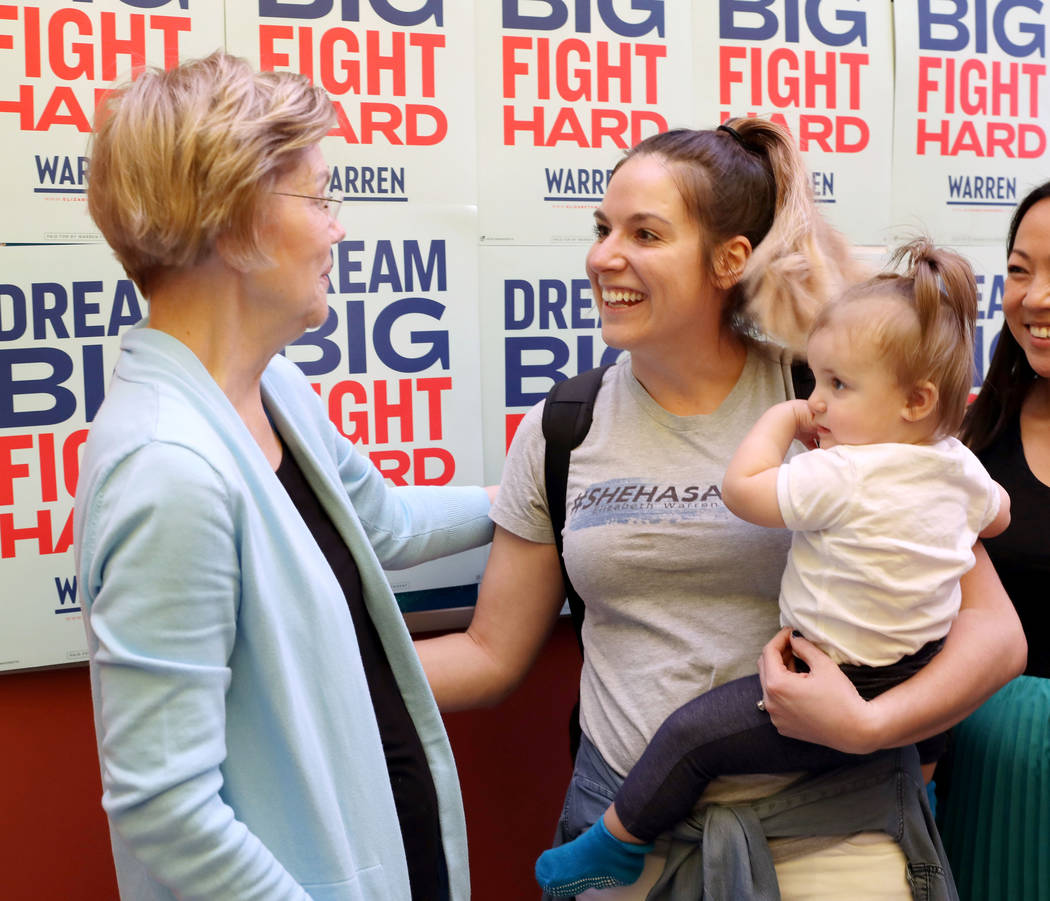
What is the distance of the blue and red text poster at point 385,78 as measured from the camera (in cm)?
185

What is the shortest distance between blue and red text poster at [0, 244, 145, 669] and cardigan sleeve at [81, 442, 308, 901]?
840 mm

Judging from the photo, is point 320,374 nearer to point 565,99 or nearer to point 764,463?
point 565,99

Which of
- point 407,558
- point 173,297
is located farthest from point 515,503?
point 173,297

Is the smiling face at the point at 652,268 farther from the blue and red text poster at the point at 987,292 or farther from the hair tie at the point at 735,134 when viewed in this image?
the blue and red text poster at the point at 987,292

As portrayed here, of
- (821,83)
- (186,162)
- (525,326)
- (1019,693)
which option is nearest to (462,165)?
(525,326)

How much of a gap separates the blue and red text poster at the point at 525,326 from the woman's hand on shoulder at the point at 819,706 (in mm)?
867

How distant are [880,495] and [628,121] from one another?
42.1 inches

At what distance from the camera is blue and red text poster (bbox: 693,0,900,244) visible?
2180 millimetres

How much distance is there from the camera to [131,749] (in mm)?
1006

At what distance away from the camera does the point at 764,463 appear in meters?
1.42

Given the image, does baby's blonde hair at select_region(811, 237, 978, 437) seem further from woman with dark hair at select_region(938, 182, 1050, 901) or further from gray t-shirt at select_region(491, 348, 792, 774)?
woman with dark hair at select_region(938, 182, 1050, 901)

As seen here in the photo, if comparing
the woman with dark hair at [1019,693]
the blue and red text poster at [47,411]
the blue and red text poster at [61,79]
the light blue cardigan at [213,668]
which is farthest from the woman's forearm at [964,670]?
the blue and red text poster at [61,79]

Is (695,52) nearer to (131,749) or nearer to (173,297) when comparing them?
(173,297)

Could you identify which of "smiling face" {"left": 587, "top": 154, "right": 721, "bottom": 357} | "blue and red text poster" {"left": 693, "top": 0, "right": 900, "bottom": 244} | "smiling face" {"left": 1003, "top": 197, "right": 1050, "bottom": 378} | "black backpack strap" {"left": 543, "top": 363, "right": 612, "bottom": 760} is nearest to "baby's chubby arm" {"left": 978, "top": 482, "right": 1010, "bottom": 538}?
"smiling face" {"left": 1003, "top": 197, "right": 1050, "bottom": 378}
